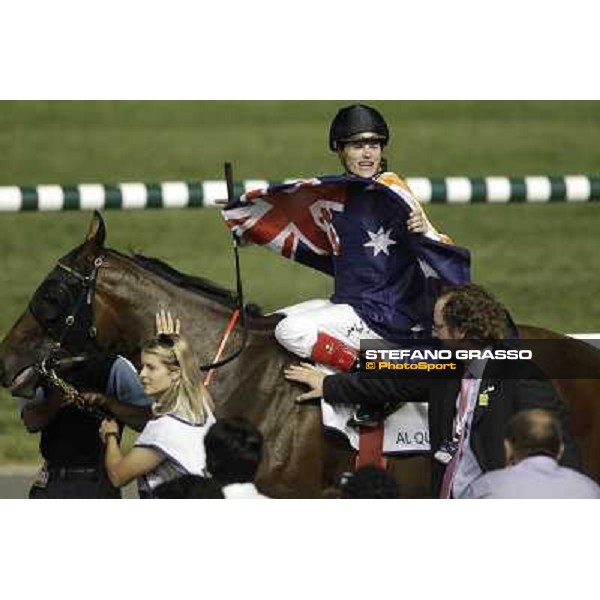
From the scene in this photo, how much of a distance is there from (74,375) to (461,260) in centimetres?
188

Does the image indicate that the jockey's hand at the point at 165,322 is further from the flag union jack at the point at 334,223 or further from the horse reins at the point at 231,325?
the flag union jack at the point at 334,223

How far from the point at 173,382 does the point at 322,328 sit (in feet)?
3.09

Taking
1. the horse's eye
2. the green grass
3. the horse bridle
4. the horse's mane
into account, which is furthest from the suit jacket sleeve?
the green grass

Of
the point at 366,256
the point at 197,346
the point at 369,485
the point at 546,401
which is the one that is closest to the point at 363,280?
the point at 366,256

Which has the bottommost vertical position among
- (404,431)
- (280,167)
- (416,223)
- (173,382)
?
(404,431)

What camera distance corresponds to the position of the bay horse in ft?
31.9

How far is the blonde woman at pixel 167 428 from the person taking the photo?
8.84 m

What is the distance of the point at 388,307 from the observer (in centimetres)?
977

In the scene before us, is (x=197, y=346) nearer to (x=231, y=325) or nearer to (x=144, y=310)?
(x=231, y=325)

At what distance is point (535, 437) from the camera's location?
26.8 ft

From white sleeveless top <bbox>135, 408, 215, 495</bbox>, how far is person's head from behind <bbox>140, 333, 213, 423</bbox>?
0.04 meters

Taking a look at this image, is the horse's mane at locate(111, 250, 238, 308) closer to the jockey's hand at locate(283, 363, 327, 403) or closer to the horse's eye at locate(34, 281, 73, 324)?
the horse's eye at locate(34, 281, 73, 324)

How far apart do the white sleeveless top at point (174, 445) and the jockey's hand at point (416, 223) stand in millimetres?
1383

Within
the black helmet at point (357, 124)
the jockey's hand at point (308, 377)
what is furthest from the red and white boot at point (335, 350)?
the black helmet at point (357, 124)
